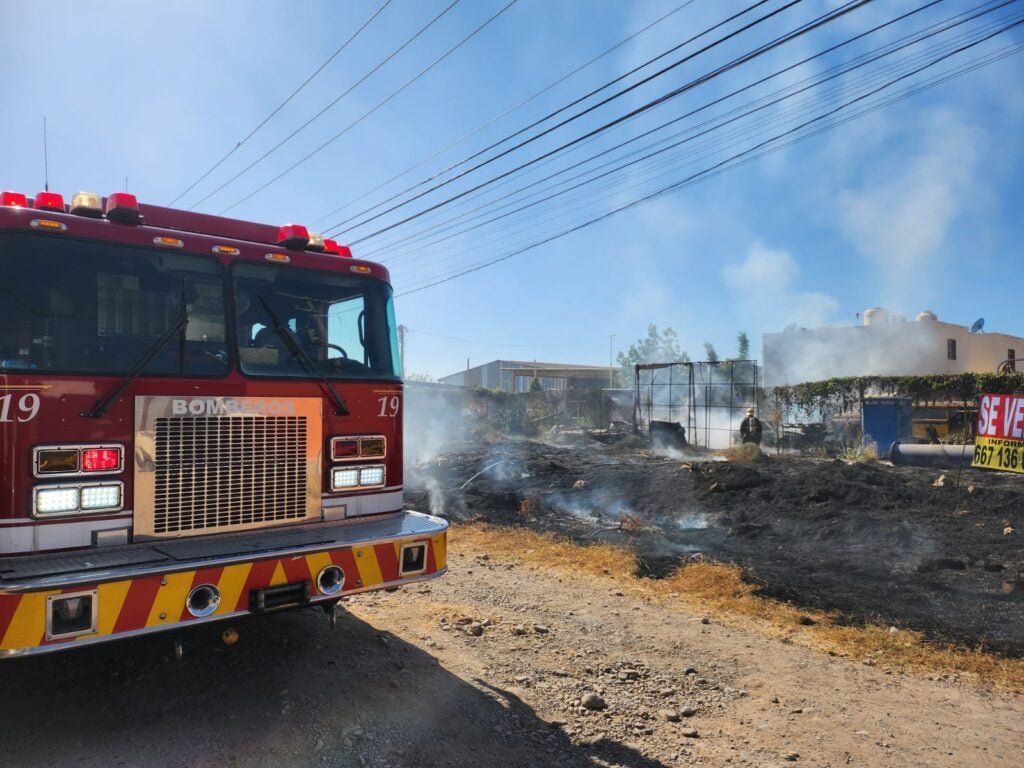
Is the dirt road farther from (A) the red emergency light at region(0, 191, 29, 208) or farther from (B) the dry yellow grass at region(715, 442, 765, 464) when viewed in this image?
(B) the dry yellow grass at region(715, 442, 765, 464)

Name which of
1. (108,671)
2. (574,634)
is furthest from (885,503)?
(108,671)

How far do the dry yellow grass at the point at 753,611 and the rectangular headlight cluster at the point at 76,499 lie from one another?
4443 millimetres

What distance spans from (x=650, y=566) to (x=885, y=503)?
451 centimetres

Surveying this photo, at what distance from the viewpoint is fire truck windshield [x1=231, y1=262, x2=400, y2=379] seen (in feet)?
13.3

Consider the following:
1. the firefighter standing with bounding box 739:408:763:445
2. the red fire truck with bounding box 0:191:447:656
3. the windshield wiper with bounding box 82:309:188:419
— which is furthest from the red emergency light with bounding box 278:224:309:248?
the firefighter standing with bounding box 739:408:763:445

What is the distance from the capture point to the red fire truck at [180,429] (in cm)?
314

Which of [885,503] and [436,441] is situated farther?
[436,441]

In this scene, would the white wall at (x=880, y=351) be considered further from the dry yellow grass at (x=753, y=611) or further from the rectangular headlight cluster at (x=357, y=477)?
the rectangular headlight cluster at (x=357, y=477)

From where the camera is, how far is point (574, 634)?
5.11m

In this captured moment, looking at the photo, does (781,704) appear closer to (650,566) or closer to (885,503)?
(650,566)

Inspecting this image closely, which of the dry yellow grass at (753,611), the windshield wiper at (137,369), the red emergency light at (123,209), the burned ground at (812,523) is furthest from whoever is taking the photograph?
the burned ground at (812,523)

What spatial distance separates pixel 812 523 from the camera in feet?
30.1

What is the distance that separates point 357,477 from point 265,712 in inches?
55.3

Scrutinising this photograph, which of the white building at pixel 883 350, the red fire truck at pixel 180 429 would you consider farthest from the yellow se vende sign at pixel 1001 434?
the white building at pixel 883 350
